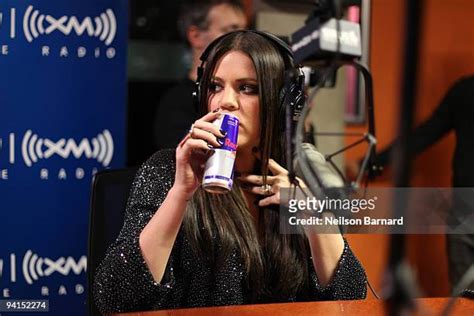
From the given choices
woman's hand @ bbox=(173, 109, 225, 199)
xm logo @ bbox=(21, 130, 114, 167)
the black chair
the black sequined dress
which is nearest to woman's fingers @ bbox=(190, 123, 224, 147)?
woman's hand @ bbox=(173, 109, 225, 199)

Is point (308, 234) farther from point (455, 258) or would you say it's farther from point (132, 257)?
point (455, 258)

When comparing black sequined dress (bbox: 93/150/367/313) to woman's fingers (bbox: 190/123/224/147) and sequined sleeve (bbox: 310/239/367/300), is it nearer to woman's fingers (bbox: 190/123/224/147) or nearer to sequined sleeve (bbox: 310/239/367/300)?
sequined sleeve (bbox: 310/239/367/300)

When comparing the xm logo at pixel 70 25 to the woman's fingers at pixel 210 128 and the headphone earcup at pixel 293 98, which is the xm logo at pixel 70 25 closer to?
the headphone earcup at pixel 293 98

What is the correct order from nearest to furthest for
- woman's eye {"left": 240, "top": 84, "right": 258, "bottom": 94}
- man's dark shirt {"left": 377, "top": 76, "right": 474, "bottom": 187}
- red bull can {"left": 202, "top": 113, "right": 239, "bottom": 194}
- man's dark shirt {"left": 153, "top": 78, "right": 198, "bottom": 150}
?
red bull can {"left": 202, "top": 113, "right": 239, "bottom": 194} < woman's eye {"left": 240, "top": 84, "right": 258, "bottom": 94} < man's dark shirt {"left": 153, "top": 78, "right": 198, "bottom": 150} < man's dark shirt {"left": 377, "top": 76, "right": 474, "bottom": 187}

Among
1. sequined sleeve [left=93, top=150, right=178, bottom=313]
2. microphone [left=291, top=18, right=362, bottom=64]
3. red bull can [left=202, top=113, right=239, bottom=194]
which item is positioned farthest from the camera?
sequined sleeve [left=93, top=150, right=178, bottom=313]

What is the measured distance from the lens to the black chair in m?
1.44

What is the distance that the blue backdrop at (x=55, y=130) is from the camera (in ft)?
6.46

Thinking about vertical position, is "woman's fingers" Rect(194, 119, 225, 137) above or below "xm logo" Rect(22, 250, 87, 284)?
above

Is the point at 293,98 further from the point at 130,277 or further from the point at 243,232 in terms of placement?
the point at 130,277

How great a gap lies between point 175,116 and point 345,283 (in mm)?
1015

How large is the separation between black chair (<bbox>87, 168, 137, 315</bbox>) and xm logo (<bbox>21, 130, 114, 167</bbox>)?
1.85 feet

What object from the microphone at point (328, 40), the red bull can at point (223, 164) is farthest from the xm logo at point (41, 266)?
the microphone at point (328, 40)

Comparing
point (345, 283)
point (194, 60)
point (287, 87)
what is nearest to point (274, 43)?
point (287, 87)

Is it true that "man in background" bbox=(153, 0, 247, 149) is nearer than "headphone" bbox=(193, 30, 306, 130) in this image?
No
